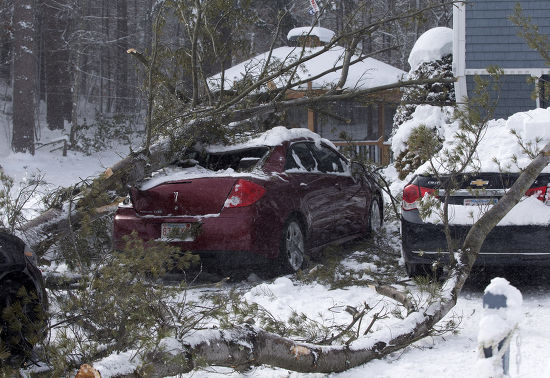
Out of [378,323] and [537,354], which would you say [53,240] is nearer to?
[378,323]

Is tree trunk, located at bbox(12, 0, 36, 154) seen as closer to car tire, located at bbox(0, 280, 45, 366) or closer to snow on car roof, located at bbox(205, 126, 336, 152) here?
snow on car roof, located at bbox(205, 126, 336, 152)

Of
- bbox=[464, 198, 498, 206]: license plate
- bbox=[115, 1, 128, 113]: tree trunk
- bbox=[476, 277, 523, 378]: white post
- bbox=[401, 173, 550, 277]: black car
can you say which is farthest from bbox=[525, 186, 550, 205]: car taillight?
bbox=[115, 1, 128, 113]: tree trunk

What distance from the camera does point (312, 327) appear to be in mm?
4250

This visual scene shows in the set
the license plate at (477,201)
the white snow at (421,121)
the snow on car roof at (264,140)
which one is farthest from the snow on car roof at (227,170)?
the white snow at (421,121)

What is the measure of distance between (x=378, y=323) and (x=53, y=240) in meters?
2.96

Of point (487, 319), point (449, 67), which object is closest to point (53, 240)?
point (487, 319)

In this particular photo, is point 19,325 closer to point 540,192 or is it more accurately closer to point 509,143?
point 540,192

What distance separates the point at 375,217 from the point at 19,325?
6583 millimetres

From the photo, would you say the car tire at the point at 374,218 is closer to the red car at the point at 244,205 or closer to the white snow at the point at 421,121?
the red car at the point at 244,205

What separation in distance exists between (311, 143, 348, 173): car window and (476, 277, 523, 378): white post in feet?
18.8

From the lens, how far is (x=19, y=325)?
3.29 m

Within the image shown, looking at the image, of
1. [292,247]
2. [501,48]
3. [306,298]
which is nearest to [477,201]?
[306,298]

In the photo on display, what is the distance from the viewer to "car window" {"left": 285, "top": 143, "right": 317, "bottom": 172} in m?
7.14

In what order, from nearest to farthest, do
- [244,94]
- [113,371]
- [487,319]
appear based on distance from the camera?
1. [487,319]
2. [113,371]
3. [244,94]
